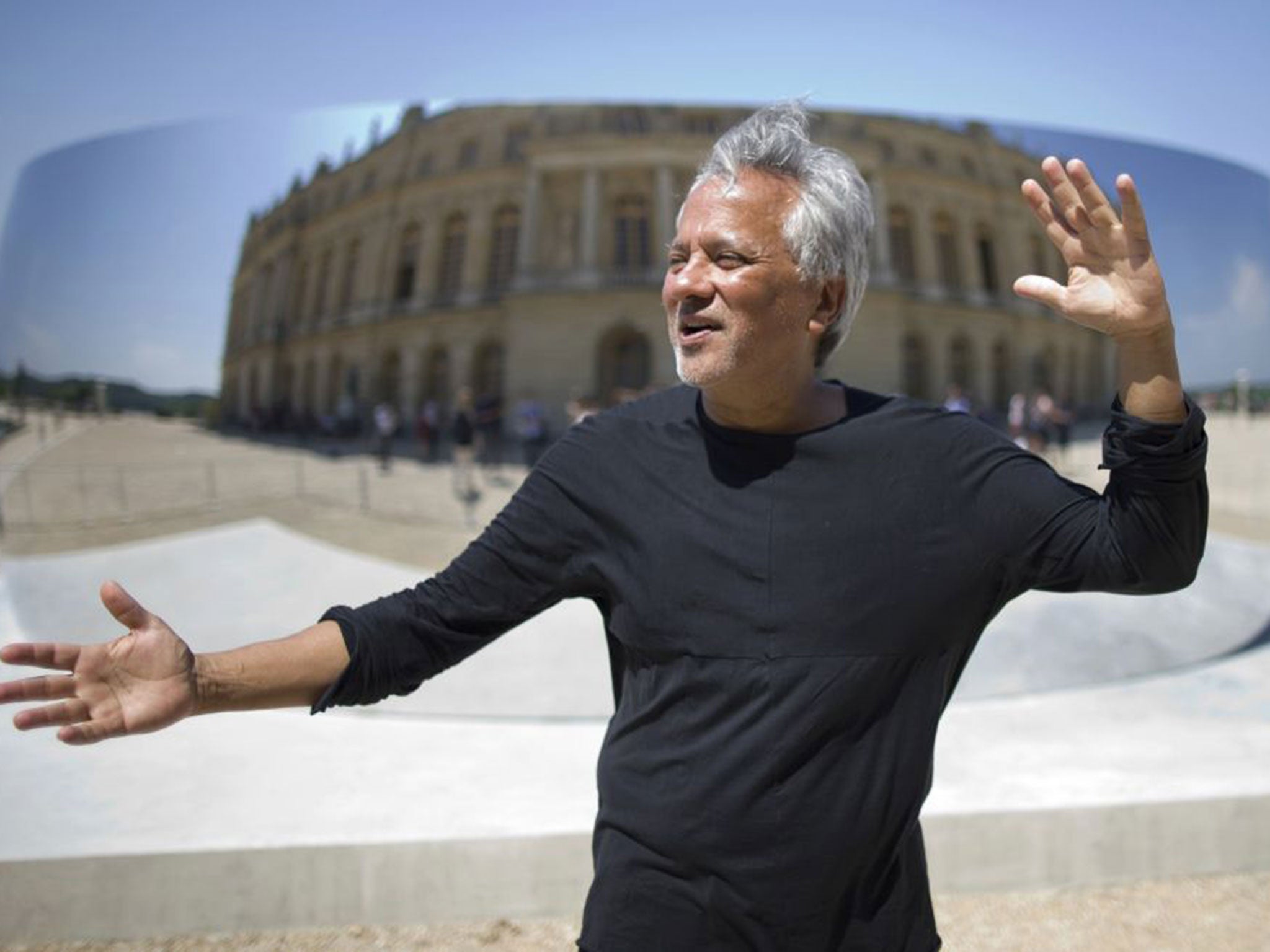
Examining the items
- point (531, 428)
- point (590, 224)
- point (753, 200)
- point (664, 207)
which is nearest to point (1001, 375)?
point (664, 207)

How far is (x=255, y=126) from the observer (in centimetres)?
523

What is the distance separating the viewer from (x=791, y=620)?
1856 mm

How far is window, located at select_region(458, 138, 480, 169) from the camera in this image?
5062 mm

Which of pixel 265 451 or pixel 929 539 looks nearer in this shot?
pixel 929 539

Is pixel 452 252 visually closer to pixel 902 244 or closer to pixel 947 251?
pixel 902 244

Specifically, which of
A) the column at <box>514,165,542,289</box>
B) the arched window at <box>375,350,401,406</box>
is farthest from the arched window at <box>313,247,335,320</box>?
the column at <box>514,165,542,289</box>

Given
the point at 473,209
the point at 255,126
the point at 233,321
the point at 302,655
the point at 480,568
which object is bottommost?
the point at 302,655

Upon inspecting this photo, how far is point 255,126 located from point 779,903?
4761mm

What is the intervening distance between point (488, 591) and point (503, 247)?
344cm

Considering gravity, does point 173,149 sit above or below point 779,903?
above

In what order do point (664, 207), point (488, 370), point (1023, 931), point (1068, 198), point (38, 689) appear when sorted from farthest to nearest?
point (488, 370) → point (664, 207) → point (1023, 931) → point (1068, 198) → point (38, 689)

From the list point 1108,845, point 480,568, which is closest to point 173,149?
point 480,568

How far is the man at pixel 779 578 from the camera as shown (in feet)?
5.85

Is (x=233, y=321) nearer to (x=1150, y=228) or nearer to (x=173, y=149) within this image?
(x=173, y=149)
